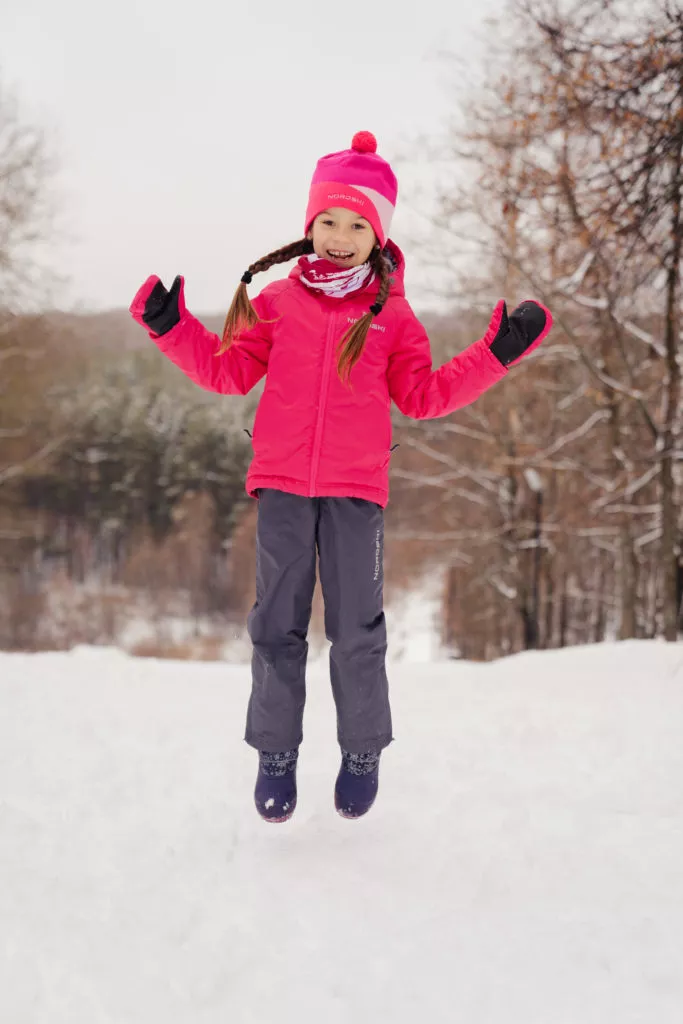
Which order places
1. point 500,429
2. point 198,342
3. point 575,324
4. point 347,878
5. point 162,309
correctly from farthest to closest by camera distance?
1. point 500,429
2. point 575,324
3. point 198,342
4. point 162,309
5. point 347,878

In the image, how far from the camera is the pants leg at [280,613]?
6.74 feet

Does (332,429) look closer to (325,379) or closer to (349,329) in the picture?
(325,379)

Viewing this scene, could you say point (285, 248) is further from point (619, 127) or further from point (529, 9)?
point (529, 9)

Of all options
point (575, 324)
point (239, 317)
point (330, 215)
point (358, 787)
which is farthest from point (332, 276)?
point (575, 324)

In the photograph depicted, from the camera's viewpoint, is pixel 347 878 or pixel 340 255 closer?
pixel 347 878

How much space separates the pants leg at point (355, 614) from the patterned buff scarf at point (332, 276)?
0.66 m

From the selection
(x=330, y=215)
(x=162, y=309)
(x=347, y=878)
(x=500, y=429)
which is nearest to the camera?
(x=347, y=878)

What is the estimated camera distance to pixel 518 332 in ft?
6.51

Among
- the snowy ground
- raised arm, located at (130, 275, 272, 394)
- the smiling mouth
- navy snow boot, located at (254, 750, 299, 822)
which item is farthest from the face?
→ the snowy ground

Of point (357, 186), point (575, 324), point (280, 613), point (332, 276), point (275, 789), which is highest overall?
point (575, 324)

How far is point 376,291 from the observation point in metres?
2.16

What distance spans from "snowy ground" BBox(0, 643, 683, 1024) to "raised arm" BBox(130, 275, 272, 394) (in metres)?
1.39

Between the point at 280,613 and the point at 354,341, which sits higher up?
the point at 354,341

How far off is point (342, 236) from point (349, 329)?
1.10 feet
